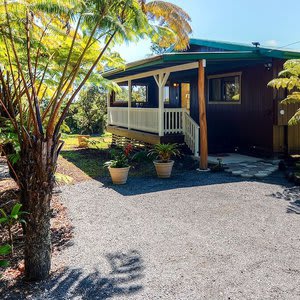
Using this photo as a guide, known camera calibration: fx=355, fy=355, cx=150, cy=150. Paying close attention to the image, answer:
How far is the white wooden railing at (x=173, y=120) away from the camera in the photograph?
36.9ft

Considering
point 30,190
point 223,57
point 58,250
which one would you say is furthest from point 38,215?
point 223,57

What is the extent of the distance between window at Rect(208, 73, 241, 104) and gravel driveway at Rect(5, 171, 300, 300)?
18.1 feet

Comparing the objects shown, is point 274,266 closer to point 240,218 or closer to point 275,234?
point 275,234

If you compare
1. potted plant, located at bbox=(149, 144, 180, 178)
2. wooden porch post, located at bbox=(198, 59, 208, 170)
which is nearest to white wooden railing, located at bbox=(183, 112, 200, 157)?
wooden porch post, located at bbox=(198, 59, 208, 170)

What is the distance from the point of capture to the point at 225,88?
1296 centimetres

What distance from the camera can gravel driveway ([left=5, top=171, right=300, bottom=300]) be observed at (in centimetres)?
345

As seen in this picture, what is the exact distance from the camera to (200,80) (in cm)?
934

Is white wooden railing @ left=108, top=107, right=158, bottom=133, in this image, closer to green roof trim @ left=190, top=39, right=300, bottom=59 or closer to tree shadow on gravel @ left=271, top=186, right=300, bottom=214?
green roof trim @ left=190, top=39, right=300, bottom=59

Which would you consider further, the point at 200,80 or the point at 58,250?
the point at 200,80

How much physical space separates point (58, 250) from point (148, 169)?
Result: 5734mm

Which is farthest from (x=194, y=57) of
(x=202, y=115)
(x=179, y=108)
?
(x=179, y=108)

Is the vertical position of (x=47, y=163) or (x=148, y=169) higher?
(x=47, y=163)

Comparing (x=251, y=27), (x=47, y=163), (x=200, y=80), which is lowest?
(x=47, y=163)

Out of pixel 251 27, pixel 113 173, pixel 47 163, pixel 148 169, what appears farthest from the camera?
pixel 251 27
